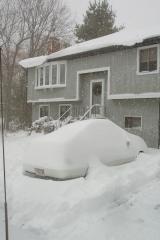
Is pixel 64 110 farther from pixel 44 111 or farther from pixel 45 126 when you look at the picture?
pixel 45 126

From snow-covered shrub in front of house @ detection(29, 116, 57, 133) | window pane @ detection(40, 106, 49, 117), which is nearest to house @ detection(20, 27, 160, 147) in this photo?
window pane @ detection(40, 106, 49, 117)

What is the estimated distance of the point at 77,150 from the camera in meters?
8.68

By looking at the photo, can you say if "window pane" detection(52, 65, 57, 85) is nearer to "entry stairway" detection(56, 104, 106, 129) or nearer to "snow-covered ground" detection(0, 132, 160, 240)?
"entry stairway" detection(56, 104, 106, 129)

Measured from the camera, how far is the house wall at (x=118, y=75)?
18.5 metres

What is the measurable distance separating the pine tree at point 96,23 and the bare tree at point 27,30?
1.64 m

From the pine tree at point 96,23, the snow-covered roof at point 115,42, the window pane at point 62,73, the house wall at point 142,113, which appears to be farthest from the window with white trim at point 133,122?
the pine tree at point 96,23

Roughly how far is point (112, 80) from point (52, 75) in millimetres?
5721

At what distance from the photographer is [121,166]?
927 cm

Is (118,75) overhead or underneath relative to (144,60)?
underneath

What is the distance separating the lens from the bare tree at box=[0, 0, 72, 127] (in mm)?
36219

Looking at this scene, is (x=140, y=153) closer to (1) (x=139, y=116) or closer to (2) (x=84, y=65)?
(1) (x=139, y=116)

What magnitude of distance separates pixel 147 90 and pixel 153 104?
2.88 ft

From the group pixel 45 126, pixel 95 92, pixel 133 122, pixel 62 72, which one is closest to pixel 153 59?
pixel 133 122

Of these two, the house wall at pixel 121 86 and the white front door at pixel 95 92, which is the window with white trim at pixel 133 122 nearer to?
the house wall at pixel 121 86
